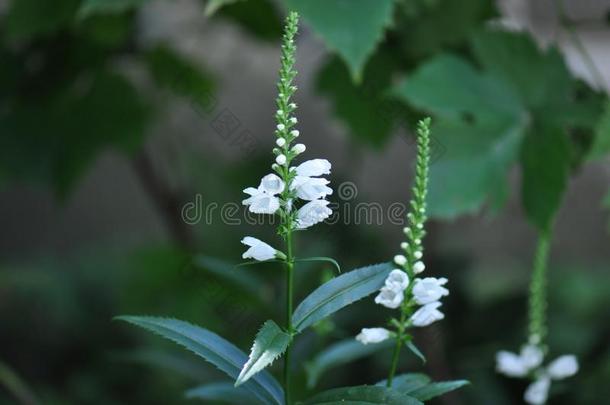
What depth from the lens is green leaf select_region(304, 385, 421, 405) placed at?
0.57 m

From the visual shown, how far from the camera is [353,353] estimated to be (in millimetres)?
980

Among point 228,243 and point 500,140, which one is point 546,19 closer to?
point 228,243

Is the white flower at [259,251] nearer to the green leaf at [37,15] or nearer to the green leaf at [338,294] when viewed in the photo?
the green leaf at [338,294]

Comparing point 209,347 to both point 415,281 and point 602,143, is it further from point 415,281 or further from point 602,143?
point 602,143

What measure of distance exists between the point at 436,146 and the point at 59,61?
0.78 m

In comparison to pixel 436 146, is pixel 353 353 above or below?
below

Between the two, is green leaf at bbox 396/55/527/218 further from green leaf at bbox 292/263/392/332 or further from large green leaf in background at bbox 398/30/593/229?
green leaf at bbox 292/263/392/332

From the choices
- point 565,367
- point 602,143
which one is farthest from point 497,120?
point 565,367

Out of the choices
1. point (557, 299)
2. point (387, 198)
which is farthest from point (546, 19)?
point (557, 299)

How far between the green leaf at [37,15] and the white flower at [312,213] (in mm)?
840

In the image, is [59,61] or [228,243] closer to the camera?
[59,61]

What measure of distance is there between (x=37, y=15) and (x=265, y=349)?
941mm

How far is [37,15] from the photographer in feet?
4.36

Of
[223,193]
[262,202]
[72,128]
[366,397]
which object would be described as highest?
[223,193]
